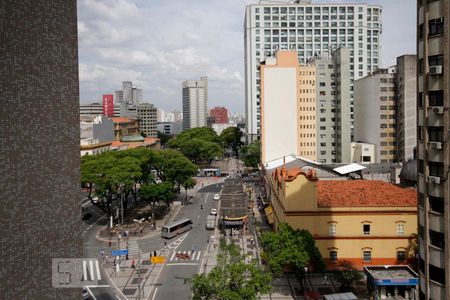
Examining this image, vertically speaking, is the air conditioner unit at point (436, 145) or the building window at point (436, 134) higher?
the building window at point (436, 134)

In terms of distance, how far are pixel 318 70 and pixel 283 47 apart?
187 feet

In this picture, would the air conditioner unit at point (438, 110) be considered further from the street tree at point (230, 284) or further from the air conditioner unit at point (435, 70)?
the street tree at point (230, 284)

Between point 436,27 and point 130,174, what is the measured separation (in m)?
52.9

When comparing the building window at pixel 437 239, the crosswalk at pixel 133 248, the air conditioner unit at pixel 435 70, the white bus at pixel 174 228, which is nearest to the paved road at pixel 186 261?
the white bus at pixel 174 228

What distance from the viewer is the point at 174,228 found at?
64375 millimetres

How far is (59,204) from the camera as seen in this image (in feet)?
73.2

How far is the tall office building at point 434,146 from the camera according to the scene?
2311cm

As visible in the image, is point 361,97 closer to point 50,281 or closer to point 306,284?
point 306,284

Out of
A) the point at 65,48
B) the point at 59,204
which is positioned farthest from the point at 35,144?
the point at 65,48

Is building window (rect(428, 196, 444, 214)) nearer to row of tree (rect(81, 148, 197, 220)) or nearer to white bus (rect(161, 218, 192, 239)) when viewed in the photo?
white bus (rect(161, 218, 192, 239))

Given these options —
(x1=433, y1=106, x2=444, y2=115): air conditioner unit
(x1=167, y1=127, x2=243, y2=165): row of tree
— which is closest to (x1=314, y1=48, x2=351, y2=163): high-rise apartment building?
(x1=167, y1=127, x2=243, y2=165): row of tree

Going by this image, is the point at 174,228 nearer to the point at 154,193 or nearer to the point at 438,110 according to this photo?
the point at 154,193

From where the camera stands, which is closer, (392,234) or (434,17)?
(434,17)

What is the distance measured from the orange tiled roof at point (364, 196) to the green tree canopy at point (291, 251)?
7352mm
